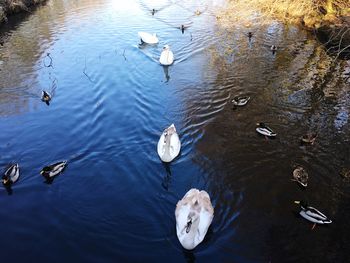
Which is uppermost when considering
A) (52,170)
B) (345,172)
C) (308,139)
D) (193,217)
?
(193,217)

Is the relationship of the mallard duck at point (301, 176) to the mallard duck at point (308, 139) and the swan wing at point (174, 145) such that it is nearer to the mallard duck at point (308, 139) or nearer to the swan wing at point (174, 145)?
the mallard duck at point (308, 139)

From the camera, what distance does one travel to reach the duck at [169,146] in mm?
11578

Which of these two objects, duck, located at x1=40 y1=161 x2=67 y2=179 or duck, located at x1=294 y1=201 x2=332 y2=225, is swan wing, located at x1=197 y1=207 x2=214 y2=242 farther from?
duck, located at x1=40 y1=161 x2=67 y2=179

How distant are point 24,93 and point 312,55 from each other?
14858 millimetres

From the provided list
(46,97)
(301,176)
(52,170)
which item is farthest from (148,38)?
(301,176)

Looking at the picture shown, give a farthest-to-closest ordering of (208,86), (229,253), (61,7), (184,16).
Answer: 1. (61,7)
2. (184,16)
3. (208,86)
4. (229,253)

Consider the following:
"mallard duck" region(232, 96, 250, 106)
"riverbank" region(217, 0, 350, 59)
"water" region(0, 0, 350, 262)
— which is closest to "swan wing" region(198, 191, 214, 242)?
"water" region(0, 0, 350, 262)

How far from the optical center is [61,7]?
102 feet

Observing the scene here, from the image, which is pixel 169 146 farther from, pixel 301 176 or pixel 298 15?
pixel 298 15

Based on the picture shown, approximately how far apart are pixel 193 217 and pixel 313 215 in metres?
3.17

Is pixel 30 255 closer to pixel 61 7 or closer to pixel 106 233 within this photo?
pixel 106 233

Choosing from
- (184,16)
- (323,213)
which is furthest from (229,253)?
(184,16)

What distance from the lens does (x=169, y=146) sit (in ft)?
38.2

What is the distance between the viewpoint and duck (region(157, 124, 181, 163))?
11.6 metres
